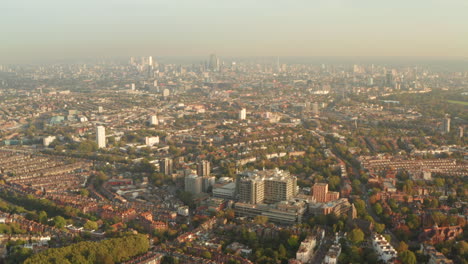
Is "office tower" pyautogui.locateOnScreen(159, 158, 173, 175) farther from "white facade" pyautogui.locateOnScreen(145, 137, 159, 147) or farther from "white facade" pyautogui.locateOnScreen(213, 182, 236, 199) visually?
"white facade" pyautogui.locateOnScreen(145, 137, 159, 147)

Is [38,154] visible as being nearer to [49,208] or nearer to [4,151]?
[4,151]

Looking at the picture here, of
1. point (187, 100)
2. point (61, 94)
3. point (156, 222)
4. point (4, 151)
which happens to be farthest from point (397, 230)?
point (61, 94)

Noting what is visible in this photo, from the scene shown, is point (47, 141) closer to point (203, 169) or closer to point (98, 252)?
point (203, 169)

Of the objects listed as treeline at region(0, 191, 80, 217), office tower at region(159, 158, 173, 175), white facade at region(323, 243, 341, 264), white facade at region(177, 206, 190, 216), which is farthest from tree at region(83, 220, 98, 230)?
office tower at region(159, 158, 173, 175)

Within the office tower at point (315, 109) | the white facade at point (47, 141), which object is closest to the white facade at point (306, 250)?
the white facade at point (47, 141)

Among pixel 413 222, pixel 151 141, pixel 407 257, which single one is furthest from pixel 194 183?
pixel 151 141

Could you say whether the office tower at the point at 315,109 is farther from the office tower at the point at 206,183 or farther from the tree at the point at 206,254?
the tree at the point at 206,254
